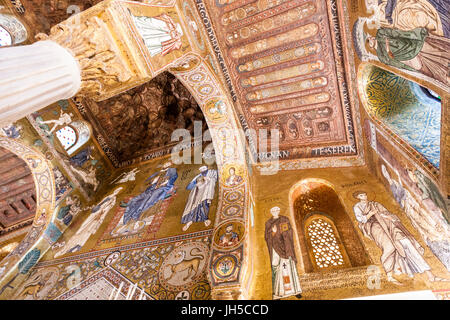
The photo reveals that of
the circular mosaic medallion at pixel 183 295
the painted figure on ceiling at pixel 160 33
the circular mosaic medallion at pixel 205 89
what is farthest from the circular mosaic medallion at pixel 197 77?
the circular mosaic medallion at pixel 183 295

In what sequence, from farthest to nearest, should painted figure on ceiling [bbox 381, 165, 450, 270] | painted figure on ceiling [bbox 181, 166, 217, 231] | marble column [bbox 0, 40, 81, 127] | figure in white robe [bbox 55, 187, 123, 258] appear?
1. figure in white robe [bbox 55, 187, 123, 258]
2. painted figure on ceiling [bbox 181, 166, 217, 231]
3. painted figure on ceiling [bbox 381, 165, 450, 270]
4. marble column [bbox 0, 40, 81, 127]

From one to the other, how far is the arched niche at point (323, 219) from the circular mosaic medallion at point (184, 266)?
183cm

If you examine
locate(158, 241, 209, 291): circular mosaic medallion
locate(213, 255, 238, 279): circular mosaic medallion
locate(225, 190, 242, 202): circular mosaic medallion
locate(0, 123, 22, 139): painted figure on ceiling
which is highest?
locate(0, 123, 22, 139): painted figure on ceiling

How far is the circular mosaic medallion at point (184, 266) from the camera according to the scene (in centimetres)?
467

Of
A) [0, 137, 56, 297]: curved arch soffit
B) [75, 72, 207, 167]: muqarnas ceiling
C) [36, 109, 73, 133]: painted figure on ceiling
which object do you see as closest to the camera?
[0, 137, 56, 297]: curved arch soffit

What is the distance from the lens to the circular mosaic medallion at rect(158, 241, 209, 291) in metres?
4.67

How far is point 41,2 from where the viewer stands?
6.95 m

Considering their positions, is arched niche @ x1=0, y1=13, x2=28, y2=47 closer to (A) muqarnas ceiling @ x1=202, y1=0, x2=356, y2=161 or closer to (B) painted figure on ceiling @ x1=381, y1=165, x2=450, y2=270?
(A) muqarnas ceiling @ x1=202, y1=0, x2=356, y2=161

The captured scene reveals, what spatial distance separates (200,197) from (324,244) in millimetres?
2918

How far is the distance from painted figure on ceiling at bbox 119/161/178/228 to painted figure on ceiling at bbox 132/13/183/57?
12.4ft

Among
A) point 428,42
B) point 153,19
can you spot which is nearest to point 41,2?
point 153,19

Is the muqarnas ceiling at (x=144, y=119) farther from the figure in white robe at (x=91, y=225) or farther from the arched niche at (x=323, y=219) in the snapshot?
the arched niche at (x=323, y=219)

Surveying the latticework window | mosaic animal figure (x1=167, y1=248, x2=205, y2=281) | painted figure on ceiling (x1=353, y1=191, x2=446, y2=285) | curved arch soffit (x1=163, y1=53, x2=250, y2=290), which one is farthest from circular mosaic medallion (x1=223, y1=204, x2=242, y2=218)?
painted figure on ceiling (x1=353, y1=191, x2=446, y2=285)

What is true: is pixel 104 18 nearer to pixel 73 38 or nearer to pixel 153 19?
pixel 73 38
